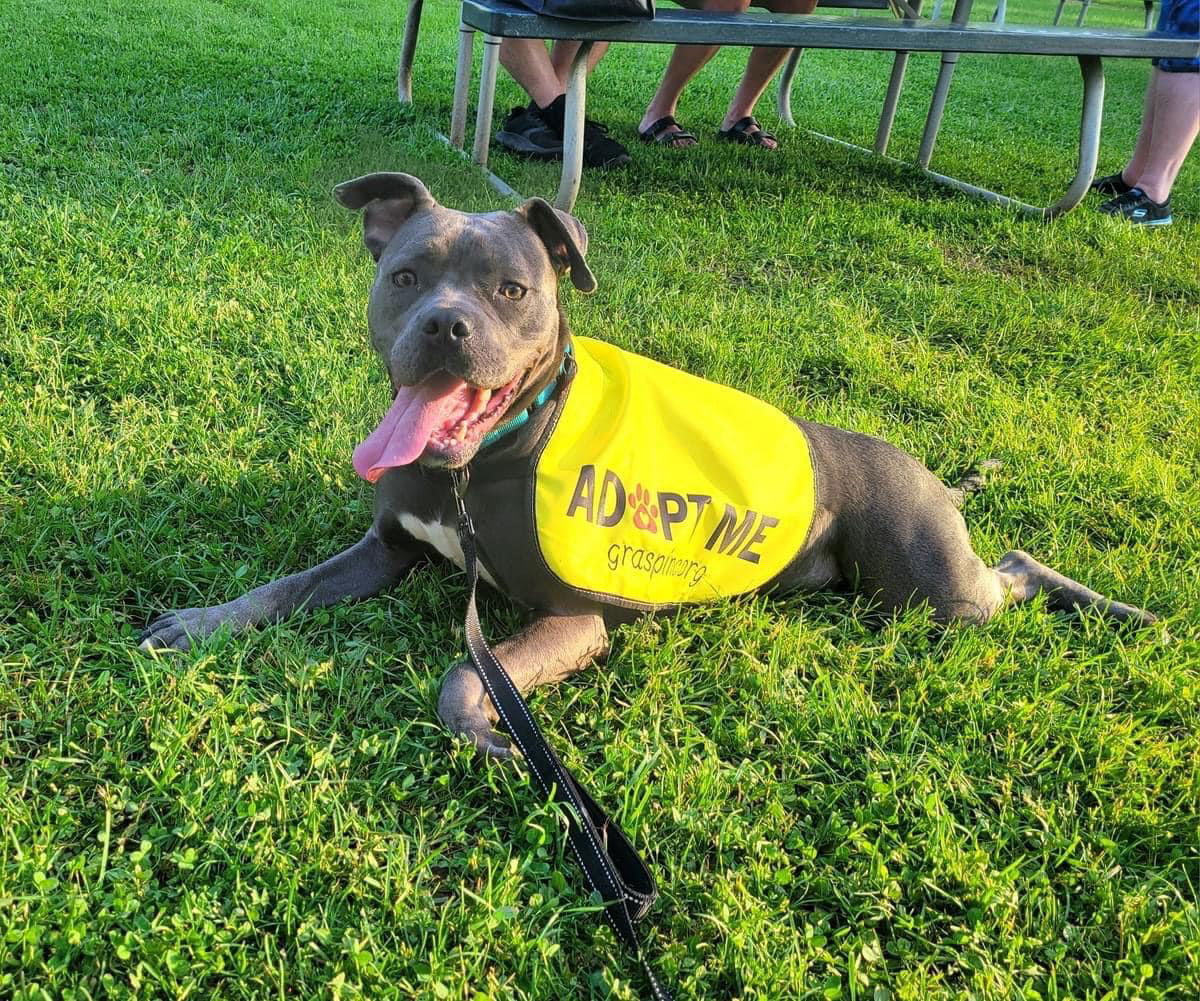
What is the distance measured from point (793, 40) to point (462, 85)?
7.40ft

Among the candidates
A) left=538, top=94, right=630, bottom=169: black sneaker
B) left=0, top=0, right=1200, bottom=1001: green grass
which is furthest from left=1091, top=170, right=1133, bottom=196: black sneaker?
left=538, top=94, right=630, bottom=169: black sneaker

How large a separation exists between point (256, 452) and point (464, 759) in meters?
1.60

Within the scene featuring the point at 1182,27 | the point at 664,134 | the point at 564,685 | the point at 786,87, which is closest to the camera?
the point at 564,685

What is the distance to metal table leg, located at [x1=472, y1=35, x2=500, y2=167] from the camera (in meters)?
5.69

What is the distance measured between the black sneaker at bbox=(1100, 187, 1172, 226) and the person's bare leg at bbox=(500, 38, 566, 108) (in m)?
4.07

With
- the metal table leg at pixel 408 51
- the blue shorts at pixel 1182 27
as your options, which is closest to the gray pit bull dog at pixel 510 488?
the blue shorts at pixel 1182 27

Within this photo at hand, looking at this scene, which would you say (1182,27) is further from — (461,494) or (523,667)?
(523,667)

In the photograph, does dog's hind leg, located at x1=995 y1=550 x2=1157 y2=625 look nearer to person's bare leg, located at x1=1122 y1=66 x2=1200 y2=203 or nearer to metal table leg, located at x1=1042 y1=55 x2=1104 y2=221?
metal table leg, located at x1=1042 y1=55 x2=1104 y2=221

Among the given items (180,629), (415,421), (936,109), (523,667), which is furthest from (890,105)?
(180,629)

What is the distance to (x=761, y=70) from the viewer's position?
744 cm

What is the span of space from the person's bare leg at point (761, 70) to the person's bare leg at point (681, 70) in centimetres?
38

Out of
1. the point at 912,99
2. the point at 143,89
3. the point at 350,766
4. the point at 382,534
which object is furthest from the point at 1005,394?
the point at 912,99

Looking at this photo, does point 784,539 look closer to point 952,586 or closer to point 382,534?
point 952,586

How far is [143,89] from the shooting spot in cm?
709
